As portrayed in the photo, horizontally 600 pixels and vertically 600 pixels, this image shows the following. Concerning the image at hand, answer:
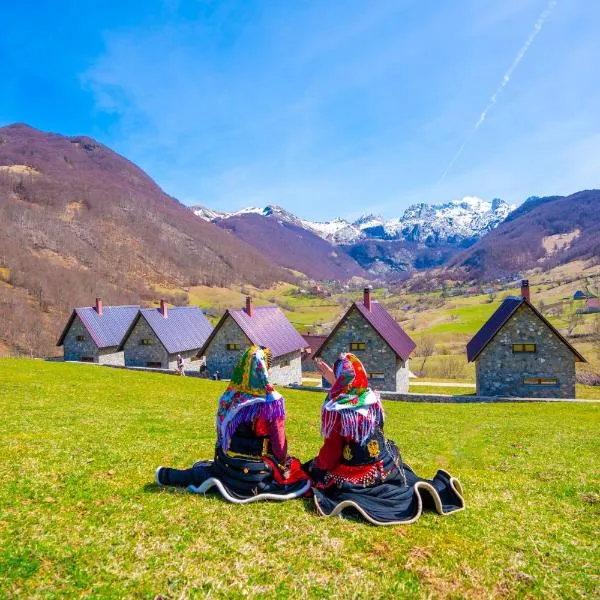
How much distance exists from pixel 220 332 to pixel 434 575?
128 feet

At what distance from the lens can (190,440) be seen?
46.2 feet

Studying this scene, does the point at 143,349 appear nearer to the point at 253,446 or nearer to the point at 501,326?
the point at 501,326

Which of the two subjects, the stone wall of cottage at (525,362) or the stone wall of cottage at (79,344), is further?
the stone wall of cottage at (79,344)

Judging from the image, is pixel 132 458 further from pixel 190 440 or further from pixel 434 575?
pixel 434 575

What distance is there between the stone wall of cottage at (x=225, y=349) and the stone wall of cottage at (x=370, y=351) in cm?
832

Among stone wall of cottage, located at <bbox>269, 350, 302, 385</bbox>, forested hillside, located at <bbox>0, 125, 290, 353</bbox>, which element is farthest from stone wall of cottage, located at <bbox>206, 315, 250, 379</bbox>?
forested hillside, located at <bbox>0, 125, 290, 353</bbox>

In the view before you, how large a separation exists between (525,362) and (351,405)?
33462 millimetres

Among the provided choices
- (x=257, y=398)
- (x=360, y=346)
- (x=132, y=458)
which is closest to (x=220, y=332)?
(x=360, y=346)

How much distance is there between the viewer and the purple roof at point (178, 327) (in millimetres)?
48328

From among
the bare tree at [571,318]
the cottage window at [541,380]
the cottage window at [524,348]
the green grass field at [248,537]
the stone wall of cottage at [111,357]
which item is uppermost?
the bare tree at [571,318]

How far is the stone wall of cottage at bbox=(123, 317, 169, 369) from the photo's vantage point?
48031 millimetres

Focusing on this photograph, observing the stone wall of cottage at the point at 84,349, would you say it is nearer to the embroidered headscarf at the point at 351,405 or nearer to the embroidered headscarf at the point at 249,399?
the embroidered headscarf at the point at 249,399

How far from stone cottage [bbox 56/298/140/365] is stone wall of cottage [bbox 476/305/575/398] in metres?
38.7

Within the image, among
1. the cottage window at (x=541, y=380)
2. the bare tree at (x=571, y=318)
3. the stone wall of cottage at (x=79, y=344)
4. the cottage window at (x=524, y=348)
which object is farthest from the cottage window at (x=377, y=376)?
the bare tree at (x=571, y=318)
